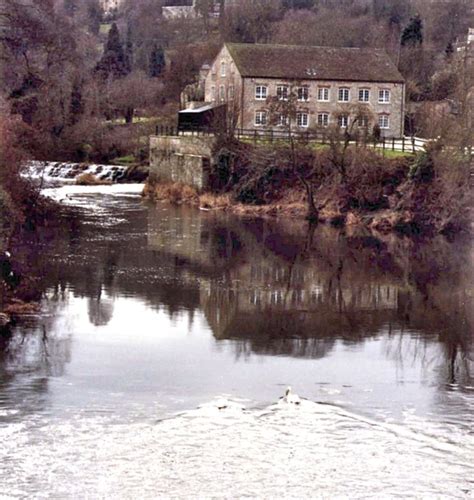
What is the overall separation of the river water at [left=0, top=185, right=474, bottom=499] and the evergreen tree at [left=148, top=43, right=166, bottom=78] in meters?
60.0

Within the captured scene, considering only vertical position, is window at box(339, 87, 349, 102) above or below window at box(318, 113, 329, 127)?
above

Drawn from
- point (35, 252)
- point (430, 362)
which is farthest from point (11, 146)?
point (430, 362)

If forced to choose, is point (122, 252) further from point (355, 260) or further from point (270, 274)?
point (355, 260)

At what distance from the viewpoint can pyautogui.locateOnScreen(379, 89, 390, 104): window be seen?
5578 cm

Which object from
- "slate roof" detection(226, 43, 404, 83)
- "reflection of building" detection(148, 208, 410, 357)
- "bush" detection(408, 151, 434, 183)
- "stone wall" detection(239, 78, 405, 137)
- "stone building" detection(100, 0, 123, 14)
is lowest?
"reflection of building" detection(148, 208, 410, 357)

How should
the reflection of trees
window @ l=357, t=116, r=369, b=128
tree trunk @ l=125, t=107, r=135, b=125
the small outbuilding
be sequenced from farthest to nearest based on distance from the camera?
tree trunk @ l=125, t=107, r=135, b=125 < the small outbuilding < window @ l=357, t=116, r=369, b=128 < the reflection of trees

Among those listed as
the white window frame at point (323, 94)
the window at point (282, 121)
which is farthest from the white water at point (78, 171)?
the white window frame at point (323, 94)

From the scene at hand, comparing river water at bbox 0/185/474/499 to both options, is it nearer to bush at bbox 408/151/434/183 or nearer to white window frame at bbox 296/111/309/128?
Answer: bush at bbox 408/151/434/183

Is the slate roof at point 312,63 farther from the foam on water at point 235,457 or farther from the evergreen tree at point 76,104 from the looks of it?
Result: the foam on water at point 235,457

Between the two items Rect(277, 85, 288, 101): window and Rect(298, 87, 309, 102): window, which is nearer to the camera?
Rect(277, 85, 288, 101): window

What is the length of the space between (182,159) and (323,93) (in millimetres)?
9594

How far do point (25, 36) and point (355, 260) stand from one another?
26.7 m

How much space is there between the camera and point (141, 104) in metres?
75.0

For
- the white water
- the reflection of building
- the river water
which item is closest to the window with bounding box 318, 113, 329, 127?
the white water
